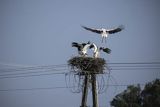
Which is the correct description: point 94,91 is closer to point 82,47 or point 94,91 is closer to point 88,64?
point 88,64

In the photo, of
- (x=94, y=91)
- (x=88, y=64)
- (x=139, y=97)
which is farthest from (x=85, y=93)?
(x=139, y=97)

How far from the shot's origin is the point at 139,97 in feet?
148

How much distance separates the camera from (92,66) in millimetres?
21750

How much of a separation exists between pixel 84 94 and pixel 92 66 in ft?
4.23

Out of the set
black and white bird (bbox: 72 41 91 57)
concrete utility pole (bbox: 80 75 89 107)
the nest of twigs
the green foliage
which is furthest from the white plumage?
the green foliage

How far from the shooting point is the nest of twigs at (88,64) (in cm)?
2167

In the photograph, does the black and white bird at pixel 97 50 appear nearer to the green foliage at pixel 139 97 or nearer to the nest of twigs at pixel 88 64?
the nest of twigs at pixel 88 64

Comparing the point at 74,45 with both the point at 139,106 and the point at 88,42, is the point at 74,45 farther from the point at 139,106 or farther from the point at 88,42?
the point at 139,106

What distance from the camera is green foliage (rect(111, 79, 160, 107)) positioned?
1687 inches

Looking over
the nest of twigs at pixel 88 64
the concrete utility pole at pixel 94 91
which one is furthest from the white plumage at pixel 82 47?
the concrete utility pole at pixel 94 91

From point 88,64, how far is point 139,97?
24.0 meters

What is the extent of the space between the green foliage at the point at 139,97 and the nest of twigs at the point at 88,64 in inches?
813

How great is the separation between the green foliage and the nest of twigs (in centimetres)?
2064

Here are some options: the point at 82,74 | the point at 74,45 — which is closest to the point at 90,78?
the point at 82,74
